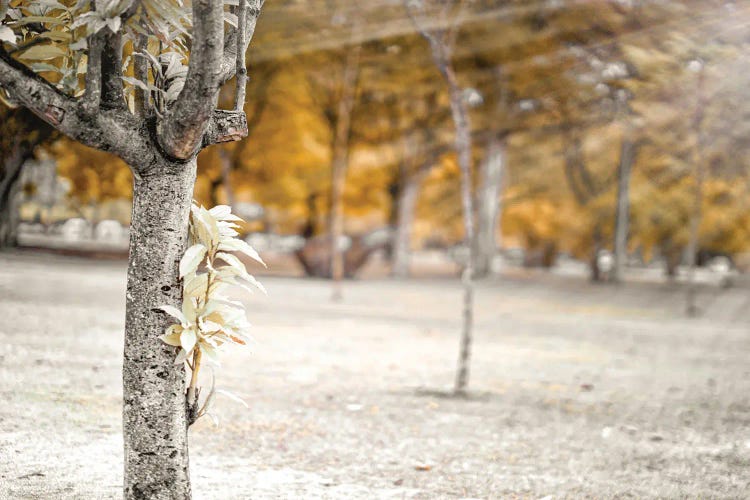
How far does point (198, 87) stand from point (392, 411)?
5.25 metres

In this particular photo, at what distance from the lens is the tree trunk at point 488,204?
34.4 m

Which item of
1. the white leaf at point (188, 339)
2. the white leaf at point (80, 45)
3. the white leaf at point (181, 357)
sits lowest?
the white leaf at point (181, 357)

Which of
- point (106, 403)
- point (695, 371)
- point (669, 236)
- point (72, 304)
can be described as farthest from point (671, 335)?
point (669, 236)

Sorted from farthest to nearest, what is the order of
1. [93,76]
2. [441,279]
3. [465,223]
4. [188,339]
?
[441,279] < [465,223] < [188,339] < [93,76]

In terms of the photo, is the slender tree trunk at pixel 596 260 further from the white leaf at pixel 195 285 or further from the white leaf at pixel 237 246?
the white leaf at pixel 195 285

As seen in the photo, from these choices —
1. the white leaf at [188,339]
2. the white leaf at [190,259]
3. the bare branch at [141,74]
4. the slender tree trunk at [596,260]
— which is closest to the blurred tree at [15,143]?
the bare branch at [141,74]

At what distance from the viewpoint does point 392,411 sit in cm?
834

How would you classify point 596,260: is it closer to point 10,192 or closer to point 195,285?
point 10,192

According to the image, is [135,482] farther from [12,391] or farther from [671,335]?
[671,335]

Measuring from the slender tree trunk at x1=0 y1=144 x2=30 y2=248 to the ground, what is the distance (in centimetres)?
Result: 118

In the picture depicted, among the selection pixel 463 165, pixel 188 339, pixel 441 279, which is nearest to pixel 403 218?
pixel 441 279

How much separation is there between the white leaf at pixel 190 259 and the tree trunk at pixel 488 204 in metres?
30.4

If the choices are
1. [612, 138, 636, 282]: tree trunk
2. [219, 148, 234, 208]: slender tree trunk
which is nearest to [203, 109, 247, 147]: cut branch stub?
[219, 148, 234, 208]: slender tree trunk

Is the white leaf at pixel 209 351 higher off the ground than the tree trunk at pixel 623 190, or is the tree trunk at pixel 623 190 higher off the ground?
the tree trunk at pixel 623 190
